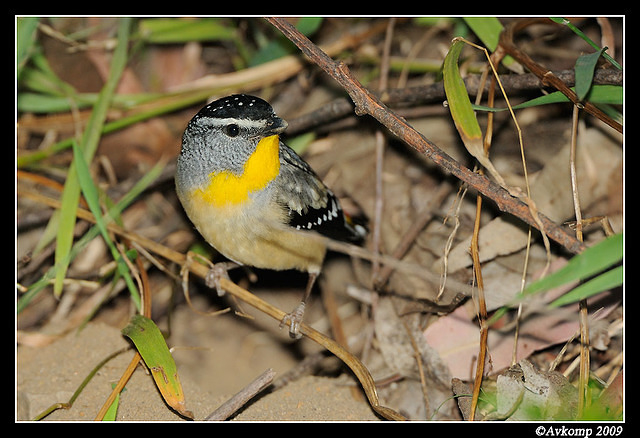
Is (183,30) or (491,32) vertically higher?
(183,30)

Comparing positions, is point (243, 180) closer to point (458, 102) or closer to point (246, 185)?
point (246, 185)

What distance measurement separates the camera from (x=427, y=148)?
323 cm

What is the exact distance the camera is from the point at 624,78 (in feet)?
11.5

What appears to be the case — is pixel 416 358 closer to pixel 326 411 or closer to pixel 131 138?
pixel 326 411

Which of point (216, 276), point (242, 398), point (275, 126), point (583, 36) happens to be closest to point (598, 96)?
point (583, 36)

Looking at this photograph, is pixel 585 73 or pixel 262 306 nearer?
pixel 585 73

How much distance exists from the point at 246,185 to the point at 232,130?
1.12 feet

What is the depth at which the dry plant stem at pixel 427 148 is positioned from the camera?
3.02 meters

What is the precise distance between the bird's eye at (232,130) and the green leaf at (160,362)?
4.17ft

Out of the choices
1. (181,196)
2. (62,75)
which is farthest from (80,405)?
(62,75)

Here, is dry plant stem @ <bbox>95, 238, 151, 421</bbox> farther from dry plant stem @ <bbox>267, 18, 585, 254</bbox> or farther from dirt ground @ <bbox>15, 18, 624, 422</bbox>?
dry plant stem @ <bbox>267, 18, 585, 254</bbox>

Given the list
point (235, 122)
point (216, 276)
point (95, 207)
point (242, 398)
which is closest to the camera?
point (242, 398)

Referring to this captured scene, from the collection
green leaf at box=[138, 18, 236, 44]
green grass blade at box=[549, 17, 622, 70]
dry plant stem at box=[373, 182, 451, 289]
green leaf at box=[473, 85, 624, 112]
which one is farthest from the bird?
green leaf at box=[138, 18, 236, 44]

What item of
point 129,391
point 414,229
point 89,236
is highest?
point 414,229
